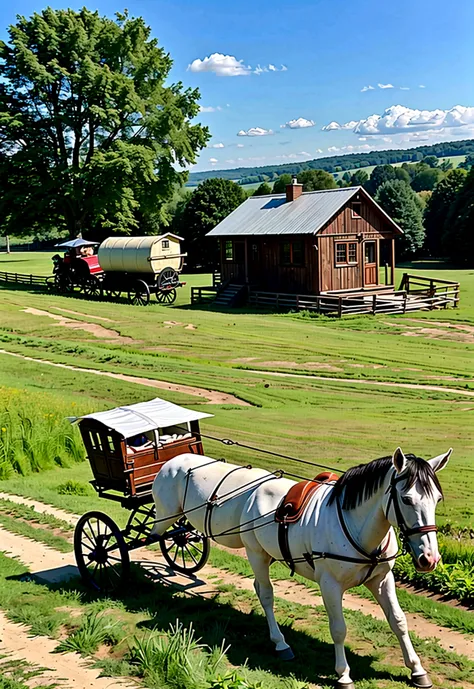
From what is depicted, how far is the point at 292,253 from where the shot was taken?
4231 cm

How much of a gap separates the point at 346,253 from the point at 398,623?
35.8m

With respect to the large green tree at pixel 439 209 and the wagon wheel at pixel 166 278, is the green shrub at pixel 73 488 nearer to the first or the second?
the wagon wheel at pixel 166 278

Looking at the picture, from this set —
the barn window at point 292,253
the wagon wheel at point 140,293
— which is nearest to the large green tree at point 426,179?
the barn window at point 292,253

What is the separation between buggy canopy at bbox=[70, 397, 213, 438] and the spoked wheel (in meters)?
1.19

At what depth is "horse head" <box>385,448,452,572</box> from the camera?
21.3ft

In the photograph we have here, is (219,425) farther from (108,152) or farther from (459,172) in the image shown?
(459,172)

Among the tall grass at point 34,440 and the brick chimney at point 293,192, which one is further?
the brick chimney at point 293,192

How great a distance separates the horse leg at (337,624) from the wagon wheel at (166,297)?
130 ft

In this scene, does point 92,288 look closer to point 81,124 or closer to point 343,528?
point 81,124

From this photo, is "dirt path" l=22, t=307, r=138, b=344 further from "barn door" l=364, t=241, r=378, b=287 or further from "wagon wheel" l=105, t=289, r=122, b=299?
"barn door" l=364, t=241, r=378, b=287

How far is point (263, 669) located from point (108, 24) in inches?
2224

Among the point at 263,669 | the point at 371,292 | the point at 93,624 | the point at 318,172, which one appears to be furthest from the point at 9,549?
the point at 318,172

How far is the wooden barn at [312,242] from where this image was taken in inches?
1619

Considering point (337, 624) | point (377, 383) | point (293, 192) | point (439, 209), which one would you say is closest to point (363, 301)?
point (293, 192)
